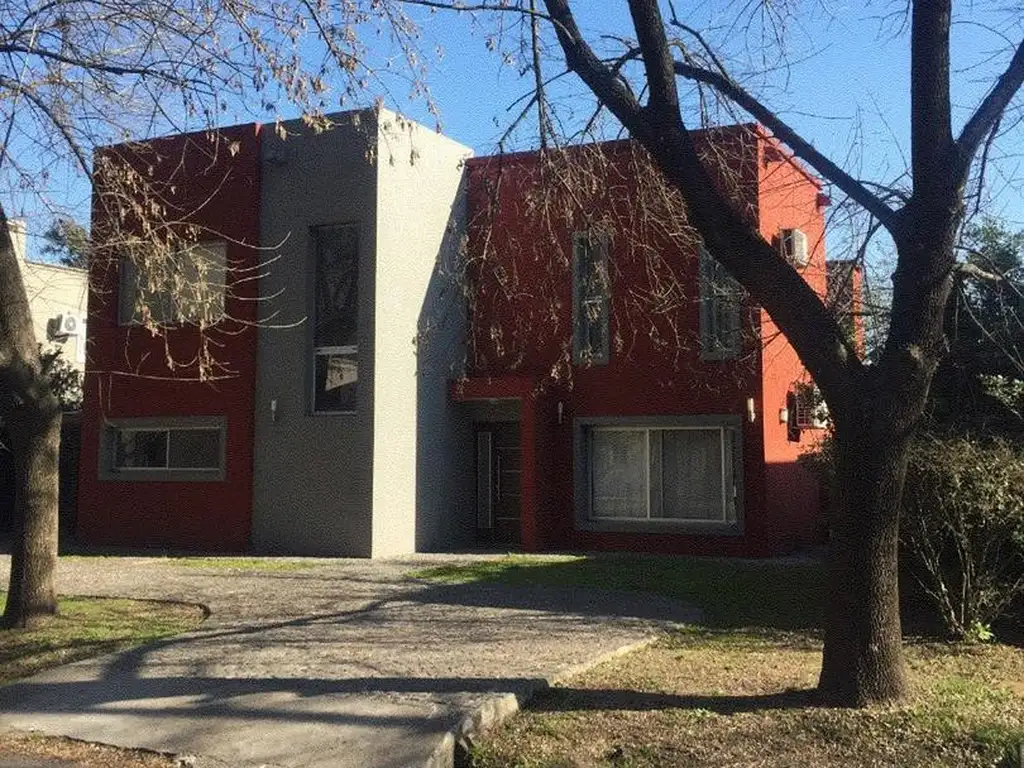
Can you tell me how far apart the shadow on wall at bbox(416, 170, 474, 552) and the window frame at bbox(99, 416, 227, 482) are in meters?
3.30

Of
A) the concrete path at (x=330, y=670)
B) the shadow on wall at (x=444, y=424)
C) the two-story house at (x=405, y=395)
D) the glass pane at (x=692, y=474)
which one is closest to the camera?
the concrete path at (x=330, y=670)

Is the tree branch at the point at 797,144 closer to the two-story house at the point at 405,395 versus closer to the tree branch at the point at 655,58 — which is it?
the tree branch at the point at 655,58

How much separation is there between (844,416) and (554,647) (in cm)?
328

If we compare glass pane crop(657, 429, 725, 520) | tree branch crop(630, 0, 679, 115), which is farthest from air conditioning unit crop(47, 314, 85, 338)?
tree branch crop(630, 0, 679, 115)

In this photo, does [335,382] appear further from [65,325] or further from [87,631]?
[65,325]

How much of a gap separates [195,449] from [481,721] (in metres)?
12.3

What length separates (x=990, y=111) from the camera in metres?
6.40

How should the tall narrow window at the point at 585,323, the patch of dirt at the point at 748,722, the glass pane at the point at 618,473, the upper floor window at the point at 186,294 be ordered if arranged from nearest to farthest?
the patch of dirt at the point at 748,722, the upper floor window at the point at 186,294, the tall narrow window at the point at 585,323, the glass pane at the point at 618,473

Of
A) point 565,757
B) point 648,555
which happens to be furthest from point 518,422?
point 565,757

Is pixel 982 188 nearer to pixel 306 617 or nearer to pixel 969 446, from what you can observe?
pixel 969 446

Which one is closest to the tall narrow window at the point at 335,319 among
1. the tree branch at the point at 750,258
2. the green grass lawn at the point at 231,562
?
the green grass lawn at the point at 231,562

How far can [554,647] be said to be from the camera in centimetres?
834

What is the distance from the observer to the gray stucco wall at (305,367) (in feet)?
51.7

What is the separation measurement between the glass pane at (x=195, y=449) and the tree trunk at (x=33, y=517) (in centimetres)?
741
